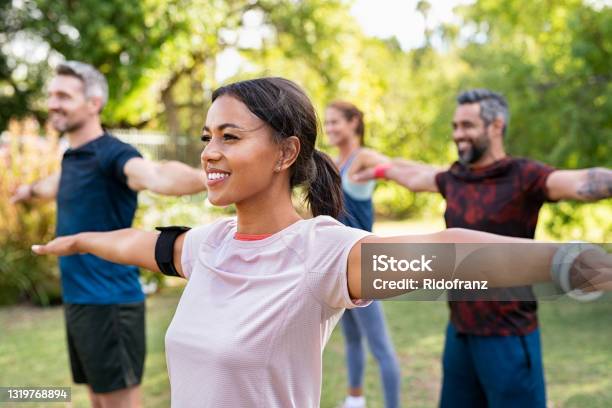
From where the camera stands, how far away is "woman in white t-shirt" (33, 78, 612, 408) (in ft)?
5.56

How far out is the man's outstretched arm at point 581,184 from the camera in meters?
2.97

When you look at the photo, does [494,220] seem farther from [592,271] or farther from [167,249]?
[592,271]

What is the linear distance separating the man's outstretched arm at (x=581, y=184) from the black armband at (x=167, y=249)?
6.03 feet

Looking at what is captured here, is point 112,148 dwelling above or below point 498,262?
above

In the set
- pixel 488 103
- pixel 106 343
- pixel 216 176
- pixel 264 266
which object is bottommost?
pixel 106 343

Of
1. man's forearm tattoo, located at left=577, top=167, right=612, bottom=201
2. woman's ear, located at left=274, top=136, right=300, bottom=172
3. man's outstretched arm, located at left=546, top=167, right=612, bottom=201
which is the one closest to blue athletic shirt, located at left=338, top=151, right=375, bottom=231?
man's outstretched arm, located at left=546, top=167, right=612, bottom=201

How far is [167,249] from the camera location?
6.89 feet

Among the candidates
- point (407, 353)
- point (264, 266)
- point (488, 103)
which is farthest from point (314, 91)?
point (264, 266)

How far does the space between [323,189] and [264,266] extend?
0.36 meters

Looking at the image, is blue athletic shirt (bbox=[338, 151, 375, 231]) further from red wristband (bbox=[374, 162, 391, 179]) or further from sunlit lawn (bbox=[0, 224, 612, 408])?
sunlit lawn (bbox=[0, 224, 612, 408])

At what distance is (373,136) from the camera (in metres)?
20.3

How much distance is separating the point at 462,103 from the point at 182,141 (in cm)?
1427

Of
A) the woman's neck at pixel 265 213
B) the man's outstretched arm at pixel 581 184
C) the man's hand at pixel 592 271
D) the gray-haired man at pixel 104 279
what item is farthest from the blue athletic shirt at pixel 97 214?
the man's hand at pixel 592 271

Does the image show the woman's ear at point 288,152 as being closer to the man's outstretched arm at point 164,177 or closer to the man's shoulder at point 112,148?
the man's outstretched arm at point 164,177
